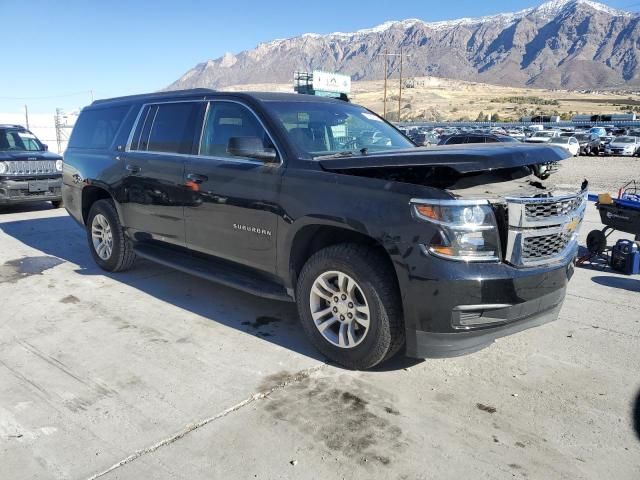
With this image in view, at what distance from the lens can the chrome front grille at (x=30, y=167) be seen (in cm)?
1057

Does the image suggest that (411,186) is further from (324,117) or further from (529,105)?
(529,105)

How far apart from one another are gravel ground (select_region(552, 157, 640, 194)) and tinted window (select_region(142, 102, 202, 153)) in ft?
43.5

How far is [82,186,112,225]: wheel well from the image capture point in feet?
20.9

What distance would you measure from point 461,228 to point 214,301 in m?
2.84

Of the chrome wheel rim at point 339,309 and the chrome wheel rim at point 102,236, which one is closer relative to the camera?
the chrome wheel rim at point 339,309

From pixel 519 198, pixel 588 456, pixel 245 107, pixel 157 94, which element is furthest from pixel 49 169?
pixel 588 456

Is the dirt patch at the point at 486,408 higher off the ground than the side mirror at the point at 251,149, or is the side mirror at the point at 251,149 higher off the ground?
the side mirror at the point at 251,149

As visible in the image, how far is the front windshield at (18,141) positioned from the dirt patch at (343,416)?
406 inches

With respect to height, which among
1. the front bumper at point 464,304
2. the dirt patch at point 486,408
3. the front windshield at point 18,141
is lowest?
the dirt patch at point 486,408

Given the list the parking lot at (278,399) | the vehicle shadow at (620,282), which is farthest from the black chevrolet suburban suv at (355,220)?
the vehicle shadow at (620,282)

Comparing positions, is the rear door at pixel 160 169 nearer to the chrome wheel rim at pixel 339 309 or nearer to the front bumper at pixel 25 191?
the chrome wheel rim at pixel 339 309

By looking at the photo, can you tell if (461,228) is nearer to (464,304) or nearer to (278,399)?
(464,304)

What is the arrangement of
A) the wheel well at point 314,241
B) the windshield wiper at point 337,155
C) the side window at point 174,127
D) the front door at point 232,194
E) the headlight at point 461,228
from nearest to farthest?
the headlight at point 461,228 → the wheel well at point 314,241 → the windshield wiper at point 337,155 → the front door at point 232,194 → the side window at point 174,127

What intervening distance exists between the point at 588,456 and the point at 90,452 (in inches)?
103
